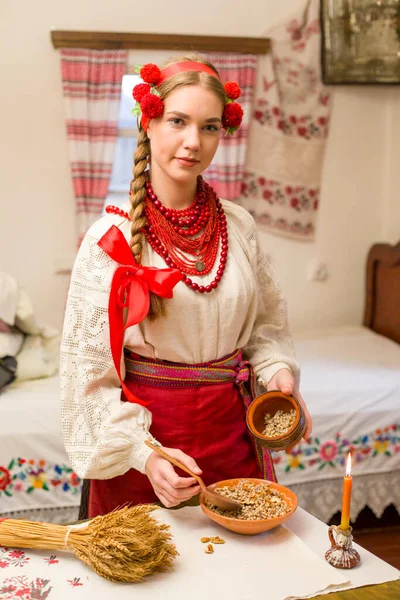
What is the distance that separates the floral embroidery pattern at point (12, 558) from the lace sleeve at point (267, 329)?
0.59 metres

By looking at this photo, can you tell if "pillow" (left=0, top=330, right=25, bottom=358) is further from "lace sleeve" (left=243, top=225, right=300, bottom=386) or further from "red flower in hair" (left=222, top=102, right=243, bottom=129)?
"red flower in hair" (left=222, top=102, right=243, bottom=129)

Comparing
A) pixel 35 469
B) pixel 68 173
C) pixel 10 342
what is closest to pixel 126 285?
pixel 35 469

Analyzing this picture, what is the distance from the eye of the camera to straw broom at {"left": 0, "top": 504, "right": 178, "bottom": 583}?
42.6 inches

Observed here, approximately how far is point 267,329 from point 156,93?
56cm

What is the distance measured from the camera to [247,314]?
1.54m

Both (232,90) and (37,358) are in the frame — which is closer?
(232,90)

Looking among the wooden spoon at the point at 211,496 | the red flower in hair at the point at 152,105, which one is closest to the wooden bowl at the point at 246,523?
the wooden spoon at the point at 211,496

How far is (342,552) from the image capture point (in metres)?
1.14

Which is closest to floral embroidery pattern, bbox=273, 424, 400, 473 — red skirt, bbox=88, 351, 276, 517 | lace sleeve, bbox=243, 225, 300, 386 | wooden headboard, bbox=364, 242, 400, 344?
wooden headboard, bbox=364, 242, 400, 344

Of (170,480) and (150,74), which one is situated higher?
(150,74)

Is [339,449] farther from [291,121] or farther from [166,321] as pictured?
[291,121]

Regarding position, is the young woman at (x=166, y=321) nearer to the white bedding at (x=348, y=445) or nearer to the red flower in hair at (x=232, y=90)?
the red flower in hair at (x=232, y=90)

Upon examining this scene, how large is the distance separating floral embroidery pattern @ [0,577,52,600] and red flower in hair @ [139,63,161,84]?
2.92ft

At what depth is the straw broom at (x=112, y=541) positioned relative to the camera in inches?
42.6
